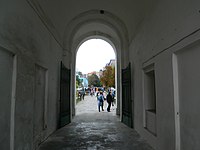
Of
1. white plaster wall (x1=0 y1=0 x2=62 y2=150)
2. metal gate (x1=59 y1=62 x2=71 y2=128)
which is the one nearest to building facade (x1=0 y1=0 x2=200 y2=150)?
white plaster wall (x1=0 y1=0 x2=62 y2=150)

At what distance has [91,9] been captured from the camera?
30.0 feet

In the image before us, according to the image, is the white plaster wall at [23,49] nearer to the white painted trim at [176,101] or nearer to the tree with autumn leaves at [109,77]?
the white painted trim at [176,101]

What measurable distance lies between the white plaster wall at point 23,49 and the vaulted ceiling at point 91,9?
4.47 feet

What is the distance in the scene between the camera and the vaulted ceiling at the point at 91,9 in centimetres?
702

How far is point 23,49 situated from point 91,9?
19.4 ft

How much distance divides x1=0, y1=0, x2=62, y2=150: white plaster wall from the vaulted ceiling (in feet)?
4.47

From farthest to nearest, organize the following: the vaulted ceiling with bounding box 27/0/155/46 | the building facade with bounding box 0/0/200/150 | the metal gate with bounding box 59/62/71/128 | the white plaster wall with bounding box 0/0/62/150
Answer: the metal gate with bounding box 59/62/71/128
the vaulted ceiling with bounding box 27/0/155/46
the white plaster wall with bounding box 0/0/62/150
the building facade with bounding box 0/0/200/150

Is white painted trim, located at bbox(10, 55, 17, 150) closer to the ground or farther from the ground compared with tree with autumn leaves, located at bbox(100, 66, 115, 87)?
closer to the ground

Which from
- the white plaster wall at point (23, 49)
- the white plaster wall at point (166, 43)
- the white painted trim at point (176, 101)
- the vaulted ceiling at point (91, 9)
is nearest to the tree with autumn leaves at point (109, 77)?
the vaulted ceiling at point (91, 9)

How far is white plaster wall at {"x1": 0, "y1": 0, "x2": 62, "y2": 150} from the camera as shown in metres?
3.46

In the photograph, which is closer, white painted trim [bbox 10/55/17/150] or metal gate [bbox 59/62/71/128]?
white painted trim [bbox 10/55/17/150]

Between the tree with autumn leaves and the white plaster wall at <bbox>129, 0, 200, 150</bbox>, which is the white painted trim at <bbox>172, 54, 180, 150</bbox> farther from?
the tree with autumn leaves

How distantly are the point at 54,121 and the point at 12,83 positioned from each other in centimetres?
406

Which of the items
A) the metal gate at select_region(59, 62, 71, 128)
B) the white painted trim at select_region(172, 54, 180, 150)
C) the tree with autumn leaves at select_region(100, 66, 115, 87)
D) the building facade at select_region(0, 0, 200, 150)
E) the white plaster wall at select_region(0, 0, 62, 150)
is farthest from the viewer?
the tree with autumn leaves at select_region(100, 66, 115, 87)
